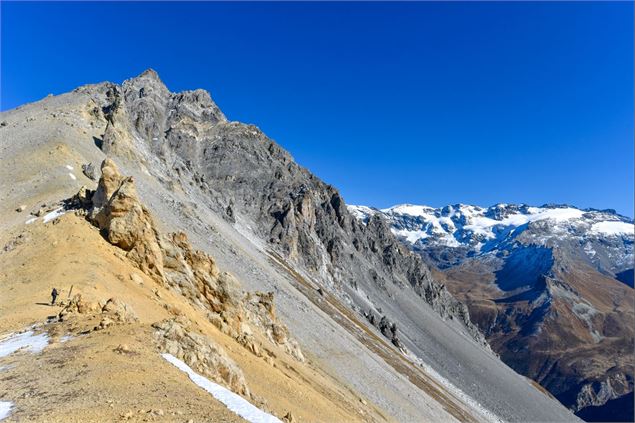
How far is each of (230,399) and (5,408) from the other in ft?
23.4

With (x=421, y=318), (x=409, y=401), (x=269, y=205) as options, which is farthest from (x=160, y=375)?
(x=421, y=318)

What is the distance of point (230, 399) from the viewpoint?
17.7 metres

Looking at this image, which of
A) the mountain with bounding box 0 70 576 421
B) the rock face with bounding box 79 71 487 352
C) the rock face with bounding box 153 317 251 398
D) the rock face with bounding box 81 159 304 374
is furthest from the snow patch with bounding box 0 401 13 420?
the rock face with bounding box 79 71 487 352

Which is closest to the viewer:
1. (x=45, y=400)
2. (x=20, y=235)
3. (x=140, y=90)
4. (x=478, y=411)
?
(x=45, y=400)

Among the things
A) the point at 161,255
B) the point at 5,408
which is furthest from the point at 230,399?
the point at 161,255

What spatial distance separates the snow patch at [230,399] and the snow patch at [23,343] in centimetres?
555

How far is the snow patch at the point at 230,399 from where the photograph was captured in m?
16.5

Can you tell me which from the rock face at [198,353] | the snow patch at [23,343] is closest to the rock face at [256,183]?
the snow patch at [23,343]

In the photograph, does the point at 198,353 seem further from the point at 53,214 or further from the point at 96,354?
the point at 53,214

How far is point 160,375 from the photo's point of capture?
1770cm

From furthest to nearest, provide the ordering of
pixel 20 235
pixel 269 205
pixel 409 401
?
pixel 269 205 < pixel 409 401 < pixel 20 235

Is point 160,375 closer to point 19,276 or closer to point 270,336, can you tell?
point 19,276

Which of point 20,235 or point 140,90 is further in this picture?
point 140,90

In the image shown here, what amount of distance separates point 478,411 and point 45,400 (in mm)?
104247
